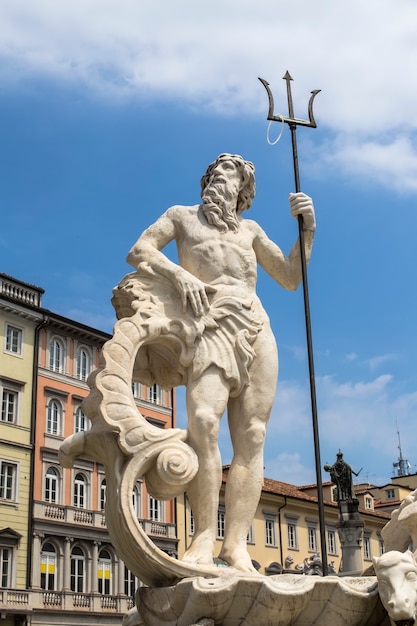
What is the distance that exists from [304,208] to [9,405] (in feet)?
104

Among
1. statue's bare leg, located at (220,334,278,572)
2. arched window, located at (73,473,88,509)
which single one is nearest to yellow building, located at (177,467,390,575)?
arched window, located at (73,473,88,509)

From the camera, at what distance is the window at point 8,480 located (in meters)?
35.1

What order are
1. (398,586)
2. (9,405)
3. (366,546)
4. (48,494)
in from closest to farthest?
(398,586) → (9,405) → (48,494) → (366,546)

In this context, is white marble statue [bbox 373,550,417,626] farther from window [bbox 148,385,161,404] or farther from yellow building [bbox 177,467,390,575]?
window [bbox 148,385,161,404]

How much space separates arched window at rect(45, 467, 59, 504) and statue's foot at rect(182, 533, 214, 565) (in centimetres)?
3226

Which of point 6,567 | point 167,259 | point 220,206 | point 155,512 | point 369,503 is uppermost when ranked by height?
point 369,503

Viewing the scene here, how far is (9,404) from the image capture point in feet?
120

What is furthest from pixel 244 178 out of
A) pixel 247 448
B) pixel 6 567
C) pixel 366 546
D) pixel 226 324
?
pixel 366 546

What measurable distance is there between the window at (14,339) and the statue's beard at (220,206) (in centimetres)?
3145

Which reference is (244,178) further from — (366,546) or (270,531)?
(366,546)

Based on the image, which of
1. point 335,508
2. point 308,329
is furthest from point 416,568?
point 335,508

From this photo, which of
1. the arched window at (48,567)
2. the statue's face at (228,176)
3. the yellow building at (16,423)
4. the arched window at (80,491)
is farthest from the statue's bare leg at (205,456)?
the arched window at (80,491)

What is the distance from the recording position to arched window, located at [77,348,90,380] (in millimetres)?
40469

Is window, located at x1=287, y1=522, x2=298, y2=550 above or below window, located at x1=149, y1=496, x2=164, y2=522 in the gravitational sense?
below
